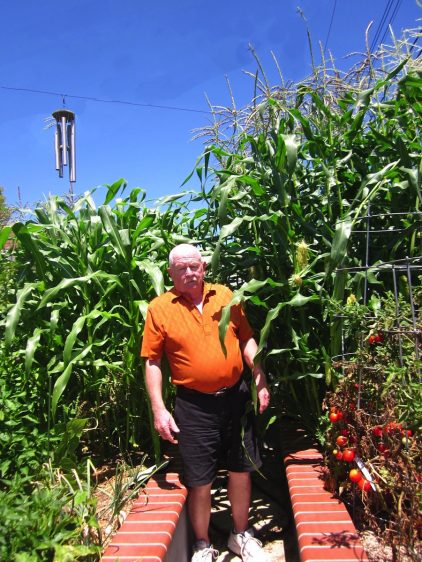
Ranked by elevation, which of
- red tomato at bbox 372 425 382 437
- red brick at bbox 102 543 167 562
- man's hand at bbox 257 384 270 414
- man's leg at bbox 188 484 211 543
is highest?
man's hand at bbox 257 384 270 414

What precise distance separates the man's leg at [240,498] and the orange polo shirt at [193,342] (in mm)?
443

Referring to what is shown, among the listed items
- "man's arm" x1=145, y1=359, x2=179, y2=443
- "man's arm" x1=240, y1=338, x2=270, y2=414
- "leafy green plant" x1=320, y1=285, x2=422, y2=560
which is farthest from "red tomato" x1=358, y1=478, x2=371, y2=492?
"man's arm" x1=145, y1=359, x2=179, y2=443

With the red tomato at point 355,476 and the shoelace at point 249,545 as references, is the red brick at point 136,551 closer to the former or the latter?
the shoelace at point 249,545

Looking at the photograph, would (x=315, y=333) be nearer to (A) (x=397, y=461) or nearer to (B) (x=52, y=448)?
(A) (x=397, y=461)

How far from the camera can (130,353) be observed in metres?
2.54

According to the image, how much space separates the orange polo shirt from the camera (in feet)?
7.20

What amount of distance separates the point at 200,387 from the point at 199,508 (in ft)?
1.77

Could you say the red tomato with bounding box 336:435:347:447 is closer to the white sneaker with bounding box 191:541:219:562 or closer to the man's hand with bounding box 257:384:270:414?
the man's hand with bounding box 257:384:270:414

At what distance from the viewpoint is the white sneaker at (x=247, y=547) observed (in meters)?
2.23

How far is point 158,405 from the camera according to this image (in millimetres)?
2219

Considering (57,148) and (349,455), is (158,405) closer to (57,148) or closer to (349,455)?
(349,455)

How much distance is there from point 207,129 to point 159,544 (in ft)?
7.27

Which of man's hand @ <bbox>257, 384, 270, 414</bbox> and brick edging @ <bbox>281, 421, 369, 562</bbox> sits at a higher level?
man's hand @ <bbox>257, 384, 270, 414</bbox>

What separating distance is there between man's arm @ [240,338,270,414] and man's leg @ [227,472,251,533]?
0.32 meters
